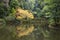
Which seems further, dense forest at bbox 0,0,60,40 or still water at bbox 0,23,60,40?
dense forest at bbox 0,0,60,40

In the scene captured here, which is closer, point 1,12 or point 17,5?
point 1,12

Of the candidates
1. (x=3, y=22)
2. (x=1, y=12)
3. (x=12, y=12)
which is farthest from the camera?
(x=12, y=12)

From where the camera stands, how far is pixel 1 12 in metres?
32.8

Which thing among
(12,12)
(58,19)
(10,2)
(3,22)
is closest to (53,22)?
(58,19)

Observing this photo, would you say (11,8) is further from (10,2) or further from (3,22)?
(3,22)

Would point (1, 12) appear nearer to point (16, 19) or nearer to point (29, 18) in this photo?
point (16, 19)

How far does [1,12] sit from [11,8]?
5.42 meters

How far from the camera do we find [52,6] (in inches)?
1053

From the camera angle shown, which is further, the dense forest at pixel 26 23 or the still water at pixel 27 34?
the dense forest at pixel 26 23

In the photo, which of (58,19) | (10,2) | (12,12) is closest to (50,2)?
(58,19)

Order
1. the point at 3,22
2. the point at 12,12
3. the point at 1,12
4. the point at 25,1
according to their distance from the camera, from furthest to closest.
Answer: the point at 25,1 → the point at 12,12 → the point at 1,12 → the point at 3,22

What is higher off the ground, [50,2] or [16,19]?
[50,2]

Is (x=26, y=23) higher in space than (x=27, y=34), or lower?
lower

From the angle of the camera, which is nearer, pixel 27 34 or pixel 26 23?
pixel 27 34
